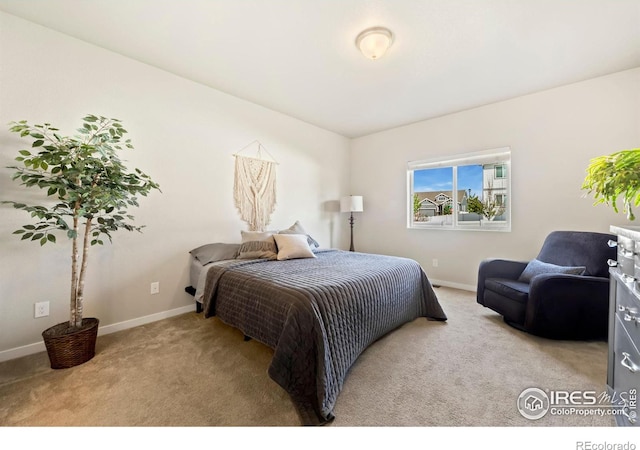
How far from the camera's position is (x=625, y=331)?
3.87ft

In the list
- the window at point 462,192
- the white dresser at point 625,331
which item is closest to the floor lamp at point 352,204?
the window at point 462,192

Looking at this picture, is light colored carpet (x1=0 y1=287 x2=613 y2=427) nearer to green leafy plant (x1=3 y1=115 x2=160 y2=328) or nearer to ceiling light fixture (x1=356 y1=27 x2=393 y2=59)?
green leafy plant (x1=3 y1=115 x2=160 y2=328)

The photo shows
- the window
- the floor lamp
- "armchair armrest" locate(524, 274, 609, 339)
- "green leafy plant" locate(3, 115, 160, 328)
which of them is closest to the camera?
"green leafy plant" locate(3, 115, 160, 328)

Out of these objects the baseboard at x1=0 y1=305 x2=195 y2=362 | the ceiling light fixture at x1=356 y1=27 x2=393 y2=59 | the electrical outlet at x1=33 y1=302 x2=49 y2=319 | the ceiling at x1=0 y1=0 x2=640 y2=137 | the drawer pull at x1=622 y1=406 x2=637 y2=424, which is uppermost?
the ceiling at x1=0 y1=0 x2=640 y2=137

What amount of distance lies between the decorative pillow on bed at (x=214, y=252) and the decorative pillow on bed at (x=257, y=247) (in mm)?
122

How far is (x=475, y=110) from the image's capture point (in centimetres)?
348

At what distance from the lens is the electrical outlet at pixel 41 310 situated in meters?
1.99

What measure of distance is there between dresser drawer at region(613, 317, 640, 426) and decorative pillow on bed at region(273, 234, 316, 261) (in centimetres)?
224

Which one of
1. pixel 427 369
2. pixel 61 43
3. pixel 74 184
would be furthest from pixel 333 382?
pixel 61 43

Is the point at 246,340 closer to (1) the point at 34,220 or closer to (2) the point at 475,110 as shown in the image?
(1) the point at 34,220

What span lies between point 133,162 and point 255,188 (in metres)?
1.34

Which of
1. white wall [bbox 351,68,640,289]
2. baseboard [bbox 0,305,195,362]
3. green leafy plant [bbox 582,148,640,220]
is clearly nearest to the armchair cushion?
white wall [bbox 351,68,640,289]

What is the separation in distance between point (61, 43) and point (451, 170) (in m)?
4.56

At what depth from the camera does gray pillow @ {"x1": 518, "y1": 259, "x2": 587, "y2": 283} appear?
7.07 feet
